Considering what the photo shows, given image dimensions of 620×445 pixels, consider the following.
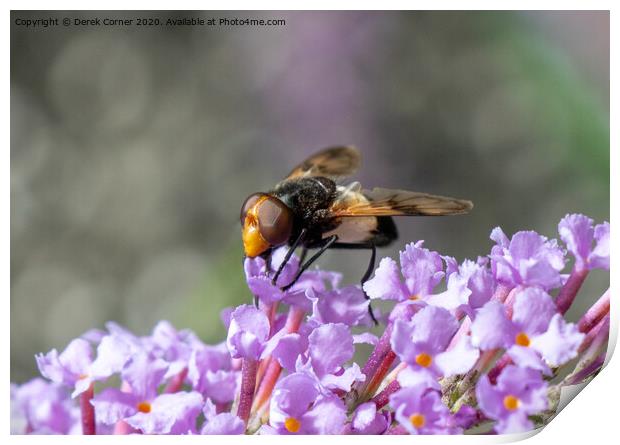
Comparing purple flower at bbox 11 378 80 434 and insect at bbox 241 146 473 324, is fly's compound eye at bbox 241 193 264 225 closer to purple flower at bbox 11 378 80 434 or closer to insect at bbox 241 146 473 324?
insect at bbox 241 146 473 324

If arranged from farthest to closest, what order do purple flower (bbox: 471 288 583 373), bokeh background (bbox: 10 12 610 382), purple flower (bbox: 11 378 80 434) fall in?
1. bokeh background (bbox: 10 12 610 382)
2. purple flower (bbox: 11 378 80 434)
3. purple flower (bbox: 471 288 583 373)

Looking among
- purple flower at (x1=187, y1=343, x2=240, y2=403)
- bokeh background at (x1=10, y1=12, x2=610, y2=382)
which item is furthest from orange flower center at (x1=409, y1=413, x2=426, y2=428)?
bokeh background at (x1=10, y1=12, x2=610, y2=382)

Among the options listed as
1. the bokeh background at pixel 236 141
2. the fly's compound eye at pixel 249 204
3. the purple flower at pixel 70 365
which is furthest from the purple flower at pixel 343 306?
the bokeh background at pixel 236 141

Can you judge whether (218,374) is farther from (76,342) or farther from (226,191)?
(226,191)

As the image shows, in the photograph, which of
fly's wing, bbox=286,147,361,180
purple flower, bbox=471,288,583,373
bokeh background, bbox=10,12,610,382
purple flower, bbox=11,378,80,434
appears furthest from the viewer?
bokeh background, bbox=10,12,610,382

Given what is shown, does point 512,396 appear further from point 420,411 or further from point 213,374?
point 213,374

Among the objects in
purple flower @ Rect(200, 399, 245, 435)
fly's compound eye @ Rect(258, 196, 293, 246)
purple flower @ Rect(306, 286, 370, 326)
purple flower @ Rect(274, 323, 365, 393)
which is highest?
fly's compound eye @ Rect(258, 196, 293, 246)

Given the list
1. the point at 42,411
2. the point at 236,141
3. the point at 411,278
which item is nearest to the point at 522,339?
the point at 411,278
